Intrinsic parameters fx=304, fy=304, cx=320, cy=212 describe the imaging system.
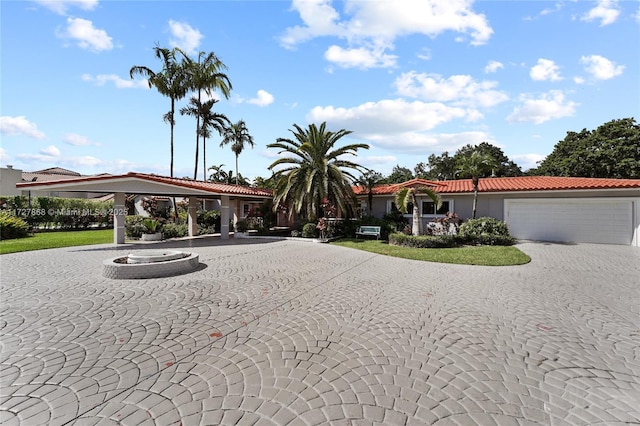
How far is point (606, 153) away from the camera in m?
29.7

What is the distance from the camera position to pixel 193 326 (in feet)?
16.4

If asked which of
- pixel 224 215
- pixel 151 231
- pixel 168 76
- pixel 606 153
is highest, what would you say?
pixel 168 76

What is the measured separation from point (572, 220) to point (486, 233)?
5.09 metres

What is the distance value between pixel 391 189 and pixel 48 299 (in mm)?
18676

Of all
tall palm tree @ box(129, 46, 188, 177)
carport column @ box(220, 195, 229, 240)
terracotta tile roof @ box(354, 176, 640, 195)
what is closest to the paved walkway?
terracotta tile roof @ box(354, 176, 640, 195)

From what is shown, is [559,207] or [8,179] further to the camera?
[8,179]

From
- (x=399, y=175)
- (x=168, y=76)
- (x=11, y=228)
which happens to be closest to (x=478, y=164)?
(x=168, y=76)

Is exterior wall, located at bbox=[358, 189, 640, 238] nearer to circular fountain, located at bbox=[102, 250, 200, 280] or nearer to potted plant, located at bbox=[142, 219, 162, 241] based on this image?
potted plant, located at bbox=[142, 219, 162, 241]

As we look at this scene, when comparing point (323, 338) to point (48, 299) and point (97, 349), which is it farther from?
point (48, 299)

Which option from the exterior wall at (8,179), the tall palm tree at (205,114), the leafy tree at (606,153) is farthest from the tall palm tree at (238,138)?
the leafy tree at (606,153)

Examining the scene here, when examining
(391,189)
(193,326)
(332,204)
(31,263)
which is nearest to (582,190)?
(391,189)

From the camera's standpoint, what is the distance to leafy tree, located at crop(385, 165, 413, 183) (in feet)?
166

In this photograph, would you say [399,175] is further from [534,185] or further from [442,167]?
[534,185]

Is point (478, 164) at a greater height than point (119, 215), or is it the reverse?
point (478, 164)
